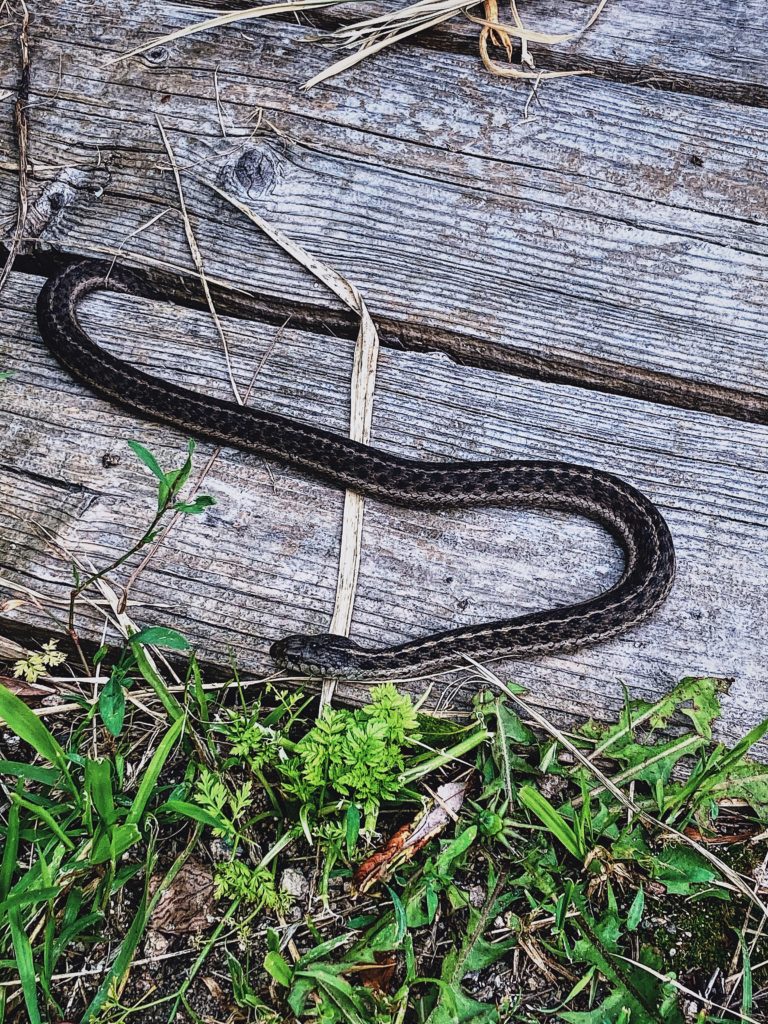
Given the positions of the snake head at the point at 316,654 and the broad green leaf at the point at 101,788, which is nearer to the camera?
the broad green leaf at the point at 101,788

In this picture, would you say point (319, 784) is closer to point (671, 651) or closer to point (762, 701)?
point (671, 651)

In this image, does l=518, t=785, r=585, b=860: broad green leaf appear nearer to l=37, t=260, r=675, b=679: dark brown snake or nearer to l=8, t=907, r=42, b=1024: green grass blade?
l=37, t=260, r=675, b=679: dark brown snake

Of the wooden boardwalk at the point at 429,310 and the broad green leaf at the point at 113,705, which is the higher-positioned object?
the wooden boardwalk at the point at 429,310

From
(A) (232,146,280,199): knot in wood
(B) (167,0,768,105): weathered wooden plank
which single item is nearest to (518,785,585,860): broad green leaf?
(A) (232,146,280,199): knot in wood

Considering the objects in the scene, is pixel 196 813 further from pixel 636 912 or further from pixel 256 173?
pixel 256 173

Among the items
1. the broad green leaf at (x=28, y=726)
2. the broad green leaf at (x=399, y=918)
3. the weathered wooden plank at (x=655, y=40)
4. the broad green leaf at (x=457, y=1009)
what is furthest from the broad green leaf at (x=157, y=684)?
the weathered wooden plank at (x=655, y=40)

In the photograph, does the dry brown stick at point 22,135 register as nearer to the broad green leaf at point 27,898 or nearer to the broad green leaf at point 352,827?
the broad green leaf at point 27,898
